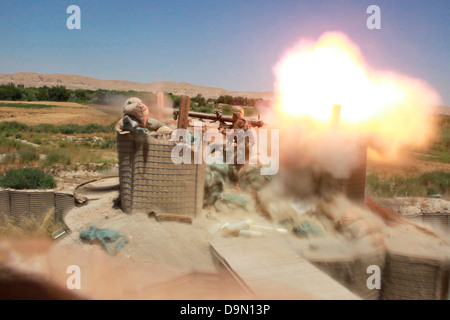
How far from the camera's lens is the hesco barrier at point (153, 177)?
21.3ft

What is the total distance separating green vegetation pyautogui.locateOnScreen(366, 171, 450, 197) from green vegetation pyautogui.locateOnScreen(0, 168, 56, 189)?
401 inches

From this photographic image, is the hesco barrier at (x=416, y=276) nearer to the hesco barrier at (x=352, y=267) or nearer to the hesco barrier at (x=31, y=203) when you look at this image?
the hesco barrier at (x=352, y=267)

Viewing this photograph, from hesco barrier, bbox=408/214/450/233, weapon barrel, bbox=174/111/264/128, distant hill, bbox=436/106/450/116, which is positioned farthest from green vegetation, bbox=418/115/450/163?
distant hill, bbox=436/106/450/116

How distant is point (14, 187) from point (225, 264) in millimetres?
8227

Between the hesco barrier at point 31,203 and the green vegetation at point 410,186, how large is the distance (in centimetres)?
935

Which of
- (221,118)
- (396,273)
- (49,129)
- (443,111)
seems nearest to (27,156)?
(221,118)

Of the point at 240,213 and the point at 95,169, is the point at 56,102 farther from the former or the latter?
the point at 240,213

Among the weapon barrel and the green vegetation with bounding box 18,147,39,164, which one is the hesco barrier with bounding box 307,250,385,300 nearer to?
the weapon barrel

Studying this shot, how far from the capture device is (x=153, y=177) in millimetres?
6527

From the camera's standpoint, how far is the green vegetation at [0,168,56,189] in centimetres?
1085

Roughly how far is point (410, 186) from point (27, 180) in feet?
43.1

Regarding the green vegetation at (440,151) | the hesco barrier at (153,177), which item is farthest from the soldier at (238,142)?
the green vegetation at (440,151)

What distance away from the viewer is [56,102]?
56219mm
